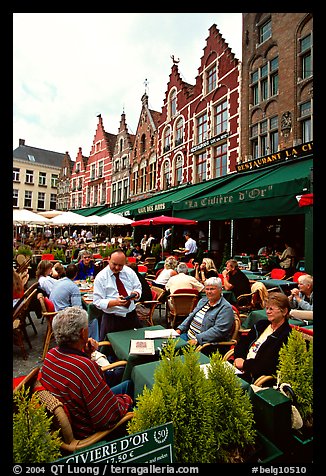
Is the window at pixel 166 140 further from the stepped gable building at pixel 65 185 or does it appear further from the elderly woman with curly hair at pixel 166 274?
the stepped gable building at pixel 65 185

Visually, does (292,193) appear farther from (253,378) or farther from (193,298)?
(253,378)

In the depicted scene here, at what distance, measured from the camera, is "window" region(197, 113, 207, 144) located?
1705 cm

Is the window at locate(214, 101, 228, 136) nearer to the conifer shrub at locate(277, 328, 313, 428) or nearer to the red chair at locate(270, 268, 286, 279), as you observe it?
the red chair at locate(270, 268, 286, 279)

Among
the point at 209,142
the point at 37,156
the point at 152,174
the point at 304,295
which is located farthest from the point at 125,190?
the point at 37,156

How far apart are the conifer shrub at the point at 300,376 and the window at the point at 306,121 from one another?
11256 mm

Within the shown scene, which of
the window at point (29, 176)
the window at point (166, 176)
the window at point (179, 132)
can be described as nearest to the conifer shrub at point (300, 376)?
the window at point (179, 132)

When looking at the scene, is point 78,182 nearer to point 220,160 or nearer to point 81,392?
point 220,160

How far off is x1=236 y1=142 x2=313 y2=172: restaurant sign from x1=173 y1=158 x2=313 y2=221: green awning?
0.26 metres

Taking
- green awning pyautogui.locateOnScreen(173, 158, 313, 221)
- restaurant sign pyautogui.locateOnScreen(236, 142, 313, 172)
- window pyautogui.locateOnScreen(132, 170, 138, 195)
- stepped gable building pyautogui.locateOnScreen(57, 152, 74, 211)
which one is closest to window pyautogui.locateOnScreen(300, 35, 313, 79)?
restaurant sign pyautogui.locateOnScreen(236, 142, 313, 172)

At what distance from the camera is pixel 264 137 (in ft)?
42.6

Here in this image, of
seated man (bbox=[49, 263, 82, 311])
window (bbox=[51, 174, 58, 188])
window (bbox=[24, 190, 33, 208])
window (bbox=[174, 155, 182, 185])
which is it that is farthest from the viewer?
window (bbox=[51, 174, 58, 188])
